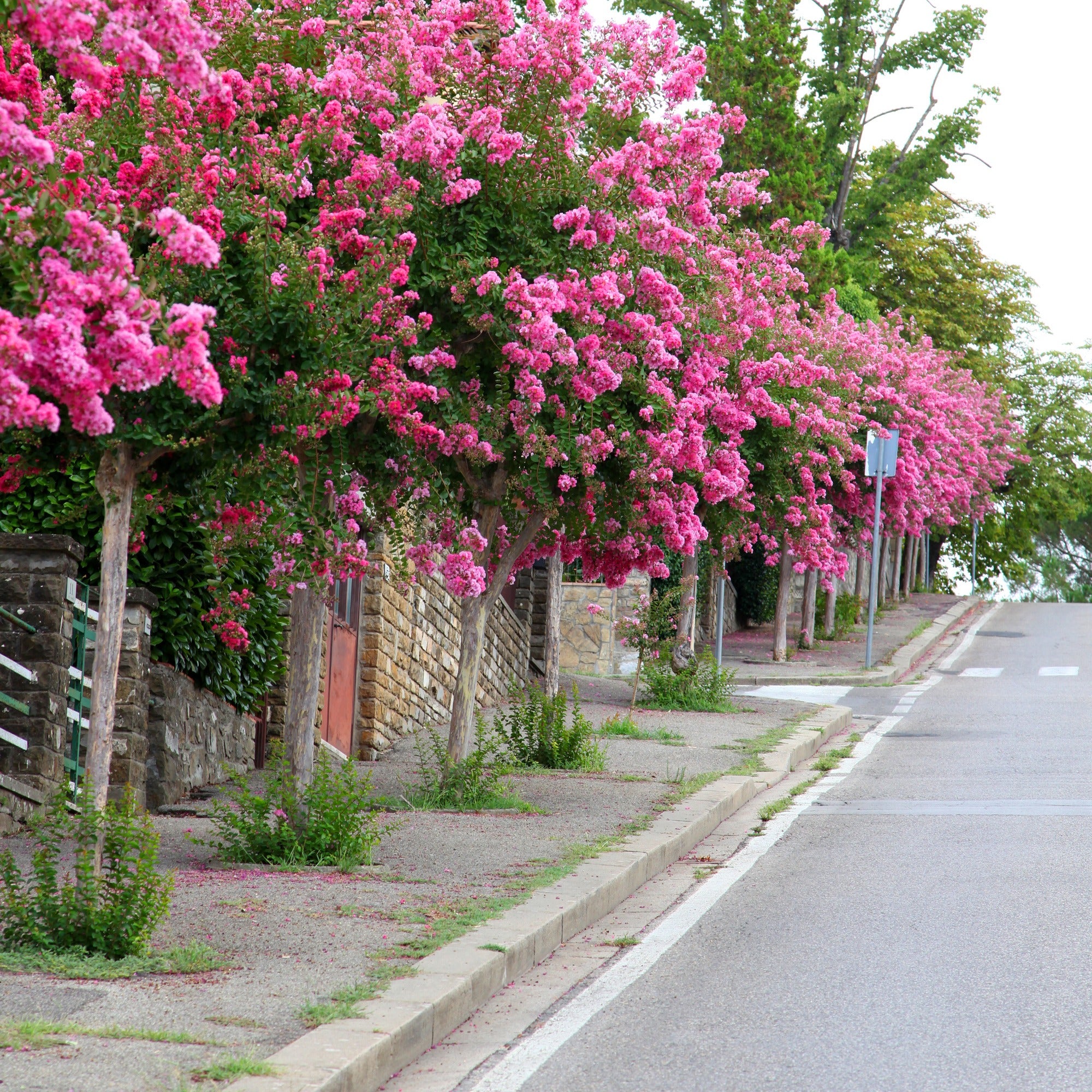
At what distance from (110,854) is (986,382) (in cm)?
4374

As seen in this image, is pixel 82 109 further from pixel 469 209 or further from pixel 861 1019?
pixel 861 1019

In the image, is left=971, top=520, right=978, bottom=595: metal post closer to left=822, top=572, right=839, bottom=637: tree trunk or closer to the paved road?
left=822, top=572, right=839, bottom=637: tree trunk

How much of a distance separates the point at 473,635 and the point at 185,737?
89.7 inches

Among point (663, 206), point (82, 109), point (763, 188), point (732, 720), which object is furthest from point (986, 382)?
point (82, 109)

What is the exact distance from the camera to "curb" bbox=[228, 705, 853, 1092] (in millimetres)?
4922

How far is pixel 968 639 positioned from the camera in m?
35.8

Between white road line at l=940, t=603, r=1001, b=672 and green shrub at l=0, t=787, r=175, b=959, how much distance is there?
23.4 meters

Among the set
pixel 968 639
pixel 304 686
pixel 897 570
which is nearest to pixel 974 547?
pixel 897 570

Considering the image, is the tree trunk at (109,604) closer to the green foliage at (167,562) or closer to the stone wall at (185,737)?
the green foliage at (167,562)

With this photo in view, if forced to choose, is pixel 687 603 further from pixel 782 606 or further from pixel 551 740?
pixel 782 606

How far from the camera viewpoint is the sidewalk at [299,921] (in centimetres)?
502

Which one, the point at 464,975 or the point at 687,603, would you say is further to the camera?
the point at 687,603

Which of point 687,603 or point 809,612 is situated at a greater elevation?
point 687,603

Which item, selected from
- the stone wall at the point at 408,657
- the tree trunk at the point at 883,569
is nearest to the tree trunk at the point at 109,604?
the stone wall at the point at 408,657
